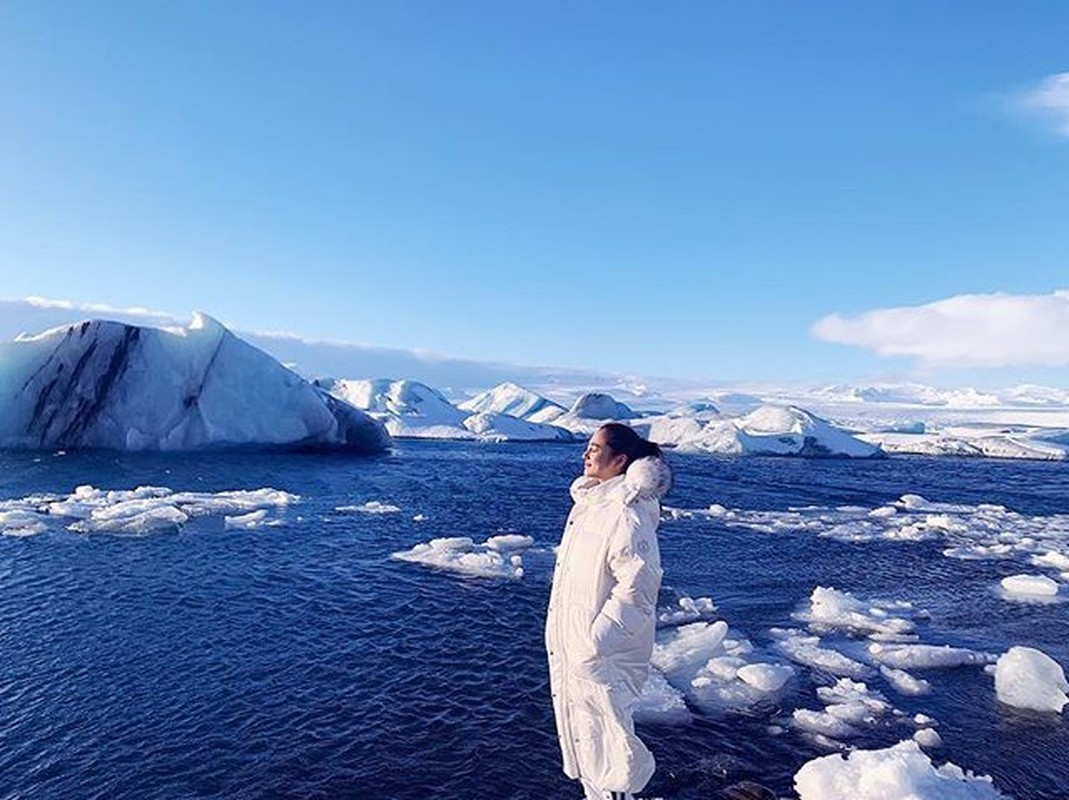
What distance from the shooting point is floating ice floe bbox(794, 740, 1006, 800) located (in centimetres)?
634

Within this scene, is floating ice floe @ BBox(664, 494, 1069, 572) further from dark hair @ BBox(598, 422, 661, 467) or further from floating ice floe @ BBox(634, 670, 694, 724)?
dark hair @ BBox(598, 422, 661, 467)

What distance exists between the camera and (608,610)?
161 inches

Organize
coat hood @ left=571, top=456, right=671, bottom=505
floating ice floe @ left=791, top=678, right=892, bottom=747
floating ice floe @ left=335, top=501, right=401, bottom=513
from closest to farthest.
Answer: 1. coat hood @ left=571, top=456, right=671, bottom=505
2. floating ice floe @ left=791, top=678, right=892, bottom=747
3. floating ice floe @ left=335, top=501, right=401, bottom=513

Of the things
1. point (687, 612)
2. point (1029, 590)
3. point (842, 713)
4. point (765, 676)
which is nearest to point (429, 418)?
point (687, 612)

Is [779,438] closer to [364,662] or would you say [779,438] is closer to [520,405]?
[520,405]

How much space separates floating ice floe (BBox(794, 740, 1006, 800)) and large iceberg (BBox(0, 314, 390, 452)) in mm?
34239

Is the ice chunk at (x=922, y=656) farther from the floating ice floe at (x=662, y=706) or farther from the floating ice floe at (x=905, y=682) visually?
the floating ice floe at (x=662, y=706)

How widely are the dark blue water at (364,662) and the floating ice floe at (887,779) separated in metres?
0.37

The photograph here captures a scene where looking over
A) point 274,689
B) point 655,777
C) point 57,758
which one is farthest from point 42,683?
point 655,777

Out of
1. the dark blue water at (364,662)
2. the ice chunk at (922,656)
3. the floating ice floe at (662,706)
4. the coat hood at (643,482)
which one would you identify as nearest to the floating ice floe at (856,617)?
Result: the dark blue water at (364,662)

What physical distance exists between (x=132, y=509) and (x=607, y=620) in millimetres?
19135

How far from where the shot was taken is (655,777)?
7062 mm

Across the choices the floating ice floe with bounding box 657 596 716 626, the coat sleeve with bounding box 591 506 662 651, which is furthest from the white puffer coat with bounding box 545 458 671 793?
the floating ice floe with bounding box 657 596 716 626

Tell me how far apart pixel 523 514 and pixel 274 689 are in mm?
15138
